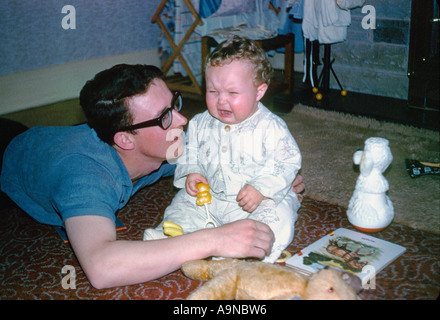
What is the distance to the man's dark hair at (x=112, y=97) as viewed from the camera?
120 cm

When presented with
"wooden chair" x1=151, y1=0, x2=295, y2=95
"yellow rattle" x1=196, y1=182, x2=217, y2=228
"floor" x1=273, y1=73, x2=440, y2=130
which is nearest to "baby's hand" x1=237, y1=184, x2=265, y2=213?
"yellow rattle" x1=196, y1=182, x2=217, y2=228

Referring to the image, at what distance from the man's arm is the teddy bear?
58 mm

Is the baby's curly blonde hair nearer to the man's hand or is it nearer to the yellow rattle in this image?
the yellow rattle

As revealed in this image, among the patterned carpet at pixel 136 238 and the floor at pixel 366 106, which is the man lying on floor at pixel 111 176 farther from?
the floor at pixel 366 106

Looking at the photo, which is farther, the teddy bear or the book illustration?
the book illustration

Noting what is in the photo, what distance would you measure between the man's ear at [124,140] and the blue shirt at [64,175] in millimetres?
29

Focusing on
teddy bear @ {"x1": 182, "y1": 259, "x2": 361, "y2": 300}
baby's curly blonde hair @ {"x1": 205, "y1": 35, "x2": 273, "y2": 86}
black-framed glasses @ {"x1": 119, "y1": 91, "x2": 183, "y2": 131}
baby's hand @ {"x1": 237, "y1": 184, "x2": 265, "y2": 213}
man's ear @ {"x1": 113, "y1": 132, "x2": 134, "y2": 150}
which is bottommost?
teddy bear @ {"x1": 182, "y1": 259, "x2": 361, "y2": 300}

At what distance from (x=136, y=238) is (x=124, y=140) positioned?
377mm

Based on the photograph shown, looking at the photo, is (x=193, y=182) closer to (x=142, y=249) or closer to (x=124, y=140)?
(x=124, y=140)

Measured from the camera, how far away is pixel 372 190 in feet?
4.16

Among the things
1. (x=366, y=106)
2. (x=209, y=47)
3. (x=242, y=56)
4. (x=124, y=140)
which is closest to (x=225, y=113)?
(x=242, y=56)

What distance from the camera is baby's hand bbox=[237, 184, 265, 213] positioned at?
48.0 inches

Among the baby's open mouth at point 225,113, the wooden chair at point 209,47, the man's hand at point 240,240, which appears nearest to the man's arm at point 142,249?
the man's hand at point 240,240
